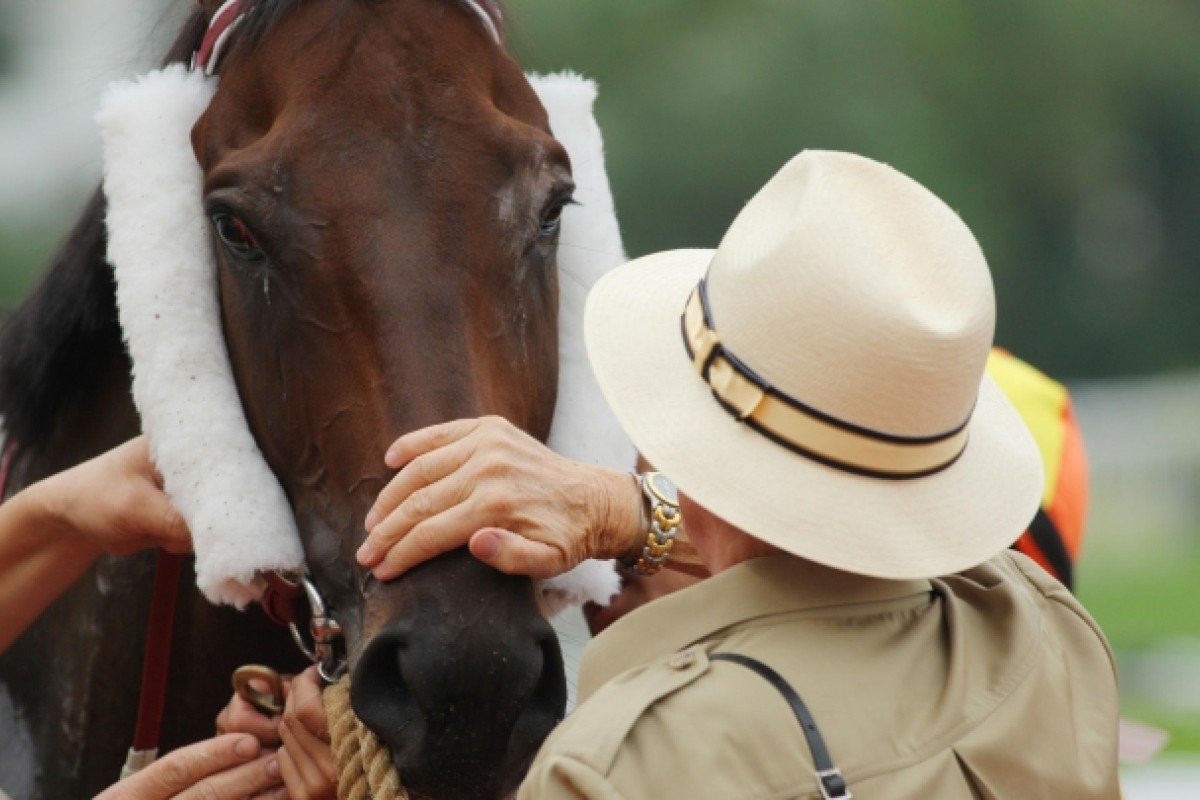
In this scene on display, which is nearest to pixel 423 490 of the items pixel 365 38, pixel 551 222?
pixel 551 222

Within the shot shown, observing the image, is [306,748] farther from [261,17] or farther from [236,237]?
[261,17]

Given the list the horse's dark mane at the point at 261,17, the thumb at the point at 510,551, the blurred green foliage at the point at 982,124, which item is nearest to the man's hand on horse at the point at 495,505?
the thumb at the point at 510,551

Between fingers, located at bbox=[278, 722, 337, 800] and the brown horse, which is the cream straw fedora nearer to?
the brown horse

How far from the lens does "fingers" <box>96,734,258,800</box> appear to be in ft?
8.64

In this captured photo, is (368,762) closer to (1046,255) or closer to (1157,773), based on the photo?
(1157,773)

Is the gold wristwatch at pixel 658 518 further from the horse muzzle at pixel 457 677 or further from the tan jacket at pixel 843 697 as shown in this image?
the tan jacket at pixel 843 697

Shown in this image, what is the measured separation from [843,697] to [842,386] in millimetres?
342

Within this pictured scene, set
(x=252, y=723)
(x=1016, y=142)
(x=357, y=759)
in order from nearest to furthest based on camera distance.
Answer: (x=357, y=759) → (x=252, y=723) → (x=1016, y=142)

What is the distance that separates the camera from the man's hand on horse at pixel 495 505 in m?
2.18

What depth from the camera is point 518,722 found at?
2416mm

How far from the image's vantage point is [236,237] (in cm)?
285

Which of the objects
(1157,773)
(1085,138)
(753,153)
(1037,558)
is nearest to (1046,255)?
(1085,138)

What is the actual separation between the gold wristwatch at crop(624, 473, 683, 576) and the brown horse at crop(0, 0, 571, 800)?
19 cm

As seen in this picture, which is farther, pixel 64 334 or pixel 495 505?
pixel 64 334
